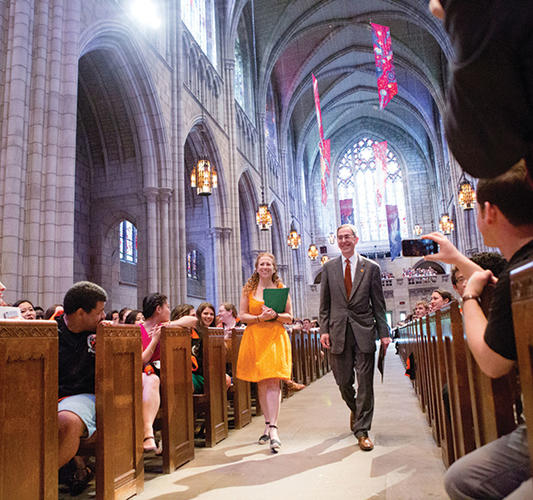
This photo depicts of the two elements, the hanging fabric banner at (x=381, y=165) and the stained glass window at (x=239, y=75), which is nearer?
the stained glass window at (x=239, y=75)

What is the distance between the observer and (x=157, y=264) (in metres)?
10.0

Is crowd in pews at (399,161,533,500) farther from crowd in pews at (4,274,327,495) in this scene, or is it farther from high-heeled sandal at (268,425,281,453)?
high-heeled sandal at (268,425,281,453)

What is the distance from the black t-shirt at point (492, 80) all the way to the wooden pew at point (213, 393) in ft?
10.9

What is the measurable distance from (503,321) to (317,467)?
2.36m

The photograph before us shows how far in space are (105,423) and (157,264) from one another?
7.68m

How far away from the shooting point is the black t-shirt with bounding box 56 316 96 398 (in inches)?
105

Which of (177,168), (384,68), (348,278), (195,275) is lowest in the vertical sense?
(348,278)

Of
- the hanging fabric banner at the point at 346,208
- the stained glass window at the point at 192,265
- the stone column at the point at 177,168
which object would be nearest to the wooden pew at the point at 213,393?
the stone column at the point at 177,168

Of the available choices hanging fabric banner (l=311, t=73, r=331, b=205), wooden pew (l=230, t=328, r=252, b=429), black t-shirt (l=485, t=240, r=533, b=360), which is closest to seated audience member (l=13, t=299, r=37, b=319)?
wooden pew (l=230, t=328, r=252, b=429)

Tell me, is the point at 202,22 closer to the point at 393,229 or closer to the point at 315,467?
the point at 315,467

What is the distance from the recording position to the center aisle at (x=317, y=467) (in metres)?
2.63

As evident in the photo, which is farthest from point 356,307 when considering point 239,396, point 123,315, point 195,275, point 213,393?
point 195,275

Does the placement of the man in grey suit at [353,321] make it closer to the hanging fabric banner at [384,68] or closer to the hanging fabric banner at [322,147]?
the hanging fabric banner at [384,68]

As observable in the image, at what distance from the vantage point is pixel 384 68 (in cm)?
1559
